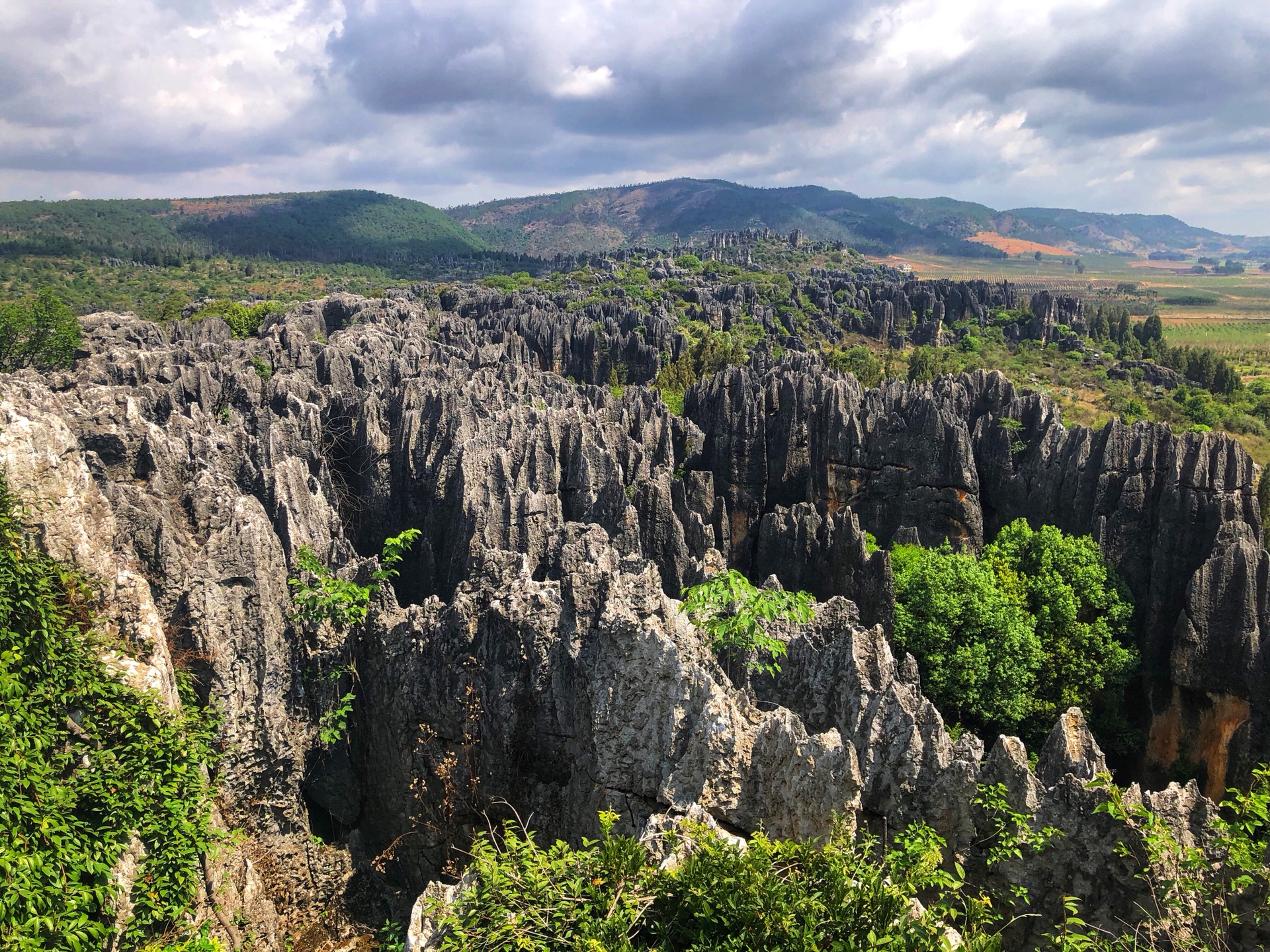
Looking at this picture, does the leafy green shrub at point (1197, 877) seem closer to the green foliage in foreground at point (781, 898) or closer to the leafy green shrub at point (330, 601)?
the green foliage in foreground at point (781, 898)

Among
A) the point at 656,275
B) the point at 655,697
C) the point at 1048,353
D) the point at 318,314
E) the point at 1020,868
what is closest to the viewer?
the point at 1020,868

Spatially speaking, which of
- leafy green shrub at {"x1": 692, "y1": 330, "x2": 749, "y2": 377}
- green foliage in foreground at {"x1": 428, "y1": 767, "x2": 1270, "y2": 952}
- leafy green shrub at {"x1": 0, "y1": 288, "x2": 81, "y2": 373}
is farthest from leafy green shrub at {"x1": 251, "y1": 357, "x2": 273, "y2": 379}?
green foliage in foreground at {"x1": 428, "y1": 767, "x2": 1270, "y2": 952}

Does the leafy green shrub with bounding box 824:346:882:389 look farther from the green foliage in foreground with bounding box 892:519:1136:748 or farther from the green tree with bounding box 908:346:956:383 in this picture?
the green foliage in foreground with bounding box 892:519:1136:748

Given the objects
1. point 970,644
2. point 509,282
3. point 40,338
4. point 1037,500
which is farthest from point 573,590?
point 509,282

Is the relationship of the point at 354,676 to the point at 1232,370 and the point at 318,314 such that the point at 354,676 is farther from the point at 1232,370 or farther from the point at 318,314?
the point at 1232,370

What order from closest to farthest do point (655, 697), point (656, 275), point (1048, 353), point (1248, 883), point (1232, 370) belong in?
point (1248, 883), point (655, 697), point (1232, 370), point (1048, 353), point (656, 275)

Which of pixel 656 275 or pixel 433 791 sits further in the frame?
pixel 656 275

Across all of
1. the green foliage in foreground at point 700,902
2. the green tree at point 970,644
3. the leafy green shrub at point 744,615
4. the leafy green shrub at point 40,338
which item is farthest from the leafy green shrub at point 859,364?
the green foliage in foreground at point 700,902

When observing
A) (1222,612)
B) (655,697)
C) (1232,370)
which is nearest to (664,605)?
(655,697)

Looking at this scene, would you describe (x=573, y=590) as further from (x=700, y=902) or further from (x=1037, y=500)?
(x=1037, y=500)
